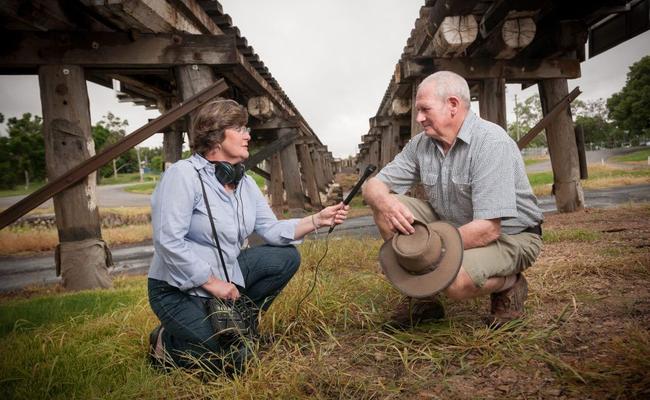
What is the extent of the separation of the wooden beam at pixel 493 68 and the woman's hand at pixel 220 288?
3.67 m

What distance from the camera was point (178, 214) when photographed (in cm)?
211

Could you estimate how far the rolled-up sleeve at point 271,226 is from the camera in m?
2.69

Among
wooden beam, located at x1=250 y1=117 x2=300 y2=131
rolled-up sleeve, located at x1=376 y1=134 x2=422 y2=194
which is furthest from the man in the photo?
wooden beam, located at x1=250 y1=117 x2=300 y2=131

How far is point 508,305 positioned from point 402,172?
3.57ft

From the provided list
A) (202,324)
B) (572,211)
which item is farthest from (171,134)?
(572,211)

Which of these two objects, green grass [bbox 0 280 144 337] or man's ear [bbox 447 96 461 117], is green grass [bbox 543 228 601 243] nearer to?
man's ear [bbox 447 96 461 117]

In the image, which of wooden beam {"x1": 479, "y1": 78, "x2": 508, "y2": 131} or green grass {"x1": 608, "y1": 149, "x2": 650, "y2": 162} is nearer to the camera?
wooden beam {"x1": 479, "y1": 78, "x2": 508, "y2": 131}

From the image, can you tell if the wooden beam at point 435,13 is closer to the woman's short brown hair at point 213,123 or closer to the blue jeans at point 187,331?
the woman's short brown hair at point 213,123

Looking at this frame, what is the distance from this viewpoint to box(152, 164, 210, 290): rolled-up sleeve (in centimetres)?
206

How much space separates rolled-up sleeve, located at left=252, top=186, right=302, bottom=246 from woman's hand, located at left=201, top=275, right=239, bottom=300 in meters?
0.56

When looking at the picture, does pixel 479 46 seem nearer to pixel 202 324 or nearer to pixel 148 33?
pixel 148 33

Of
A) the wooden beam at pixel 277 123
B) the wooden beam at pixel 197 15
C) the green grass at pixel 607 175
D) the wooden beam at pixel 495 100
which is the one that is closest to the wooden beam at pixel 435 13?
the wooden beam at pixel 495 100

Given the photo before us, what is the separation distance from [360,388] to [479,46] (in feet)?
16.2

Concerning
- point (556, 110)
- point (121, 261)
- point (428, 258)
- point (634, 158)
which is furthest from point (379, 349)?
point (634, 158)
